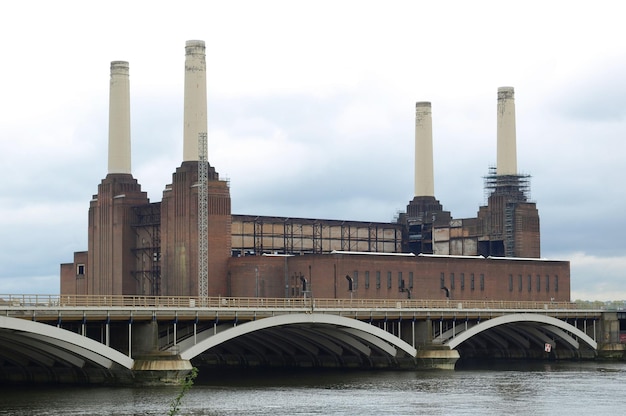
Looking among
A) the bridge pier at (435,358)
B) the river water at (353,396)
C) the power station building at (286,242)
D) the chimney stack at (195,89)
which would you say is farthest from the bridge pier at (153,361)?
the chimney stack at (195,89)

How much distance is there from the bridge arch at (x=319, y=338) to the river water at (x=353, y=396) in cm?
267

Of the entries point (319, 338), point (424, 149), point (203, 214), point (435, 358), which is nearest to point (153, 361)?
point (319, 338)

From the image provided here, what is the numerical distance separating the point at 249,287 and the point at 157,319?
142ft

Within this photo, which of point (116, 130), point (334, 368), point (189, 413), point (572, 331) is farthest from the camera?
point (116, 130)

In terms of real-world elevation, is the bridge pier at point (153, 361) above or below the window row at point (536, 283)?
below

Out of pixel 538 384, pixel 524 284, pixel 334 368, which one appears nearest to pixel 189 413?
pixel 538 384

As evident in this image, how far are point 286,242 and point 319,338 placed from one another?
43.6 meters

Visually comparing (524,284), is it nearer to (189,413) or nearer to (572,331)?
(572,331)

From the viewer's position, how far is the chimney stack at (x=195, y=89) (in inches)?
5128

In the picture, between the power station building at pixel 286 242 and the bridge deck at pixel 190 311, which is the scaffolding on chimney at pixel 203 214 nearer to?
the power station building at pixel 286 242

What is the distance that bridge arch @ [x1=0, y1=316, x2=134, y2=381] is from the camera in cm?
7731

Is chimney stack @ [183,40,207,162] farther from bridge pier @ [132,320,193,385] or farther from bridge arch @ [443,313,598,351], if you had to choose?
bridge pier @ [132,320,193,385]

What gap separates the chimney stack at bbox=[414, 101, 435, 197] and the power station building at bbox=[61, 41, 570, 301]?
13 cm

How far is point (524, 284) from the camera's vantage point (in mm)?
147750
